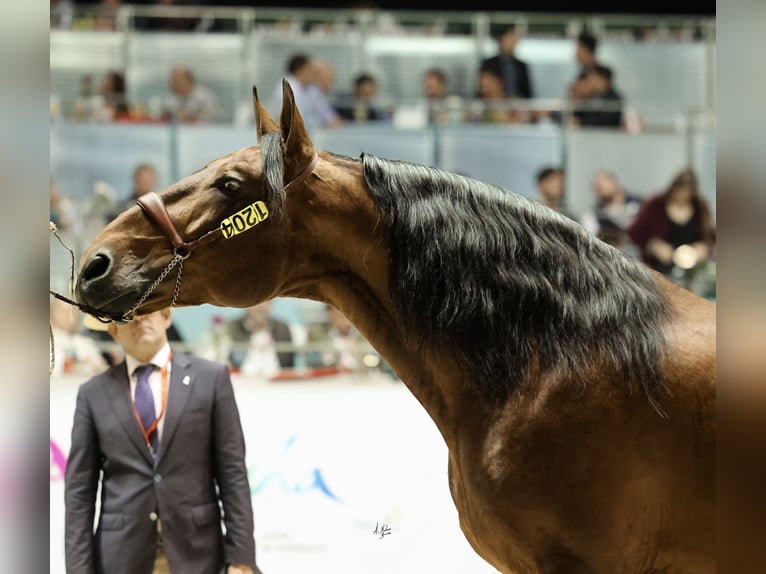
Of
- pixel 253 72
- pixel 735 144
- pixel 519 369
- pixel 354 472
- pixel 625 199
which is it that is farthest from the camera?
pixel 253 72

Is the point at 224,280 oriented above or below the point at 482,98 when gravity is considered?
below

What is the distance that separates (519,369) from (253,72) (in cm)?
631

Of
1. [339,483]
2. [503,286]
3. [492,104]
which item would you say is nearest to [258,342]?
[339,483]

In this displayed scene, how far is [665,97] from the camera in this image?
27.0 ft

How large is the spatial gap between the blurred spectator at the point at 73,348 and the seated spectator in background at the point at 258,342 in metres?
0.82

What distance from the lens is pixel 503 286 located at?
6.59 feet

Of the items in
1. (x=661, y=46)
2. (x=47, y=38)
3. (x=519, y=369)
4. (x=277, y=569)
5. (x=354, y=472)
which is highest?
(x=661, y=46)

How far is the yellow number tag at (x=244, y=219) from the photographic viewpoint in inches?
80.7

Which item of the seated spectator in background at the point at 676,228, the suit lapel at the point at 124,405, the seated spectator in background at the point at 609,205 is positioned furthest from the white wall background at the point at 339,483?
the seated spectator in background at the point at 609,205

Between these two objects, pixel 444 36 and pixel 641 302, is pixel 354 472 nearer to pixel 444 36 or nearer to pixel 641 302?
pixel 641 302

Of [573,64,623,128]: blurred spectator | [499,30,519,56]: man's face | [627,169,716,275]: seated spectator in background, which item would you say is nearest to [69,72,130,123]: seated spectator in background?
[499,30,519,56]: man's face

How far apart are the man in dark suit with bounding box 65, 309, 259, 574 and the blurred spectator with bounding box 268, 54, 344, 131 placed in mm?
4374

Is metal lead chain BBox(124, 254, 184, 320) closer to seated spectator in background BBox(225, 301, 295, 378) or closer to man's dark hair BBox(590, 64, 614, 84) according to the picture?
seated spectator in background BBox(225, 301, 295, 378)

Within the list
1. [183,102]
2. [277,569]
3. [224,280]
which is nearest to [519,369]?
[224,280]
